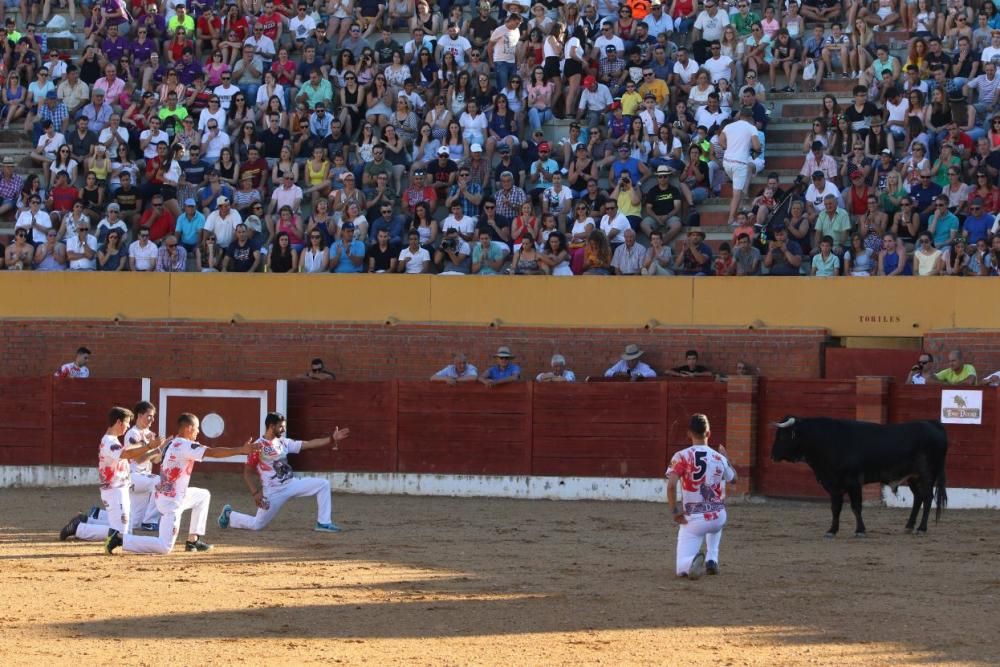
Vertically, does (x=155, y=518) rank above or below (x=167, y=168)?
below

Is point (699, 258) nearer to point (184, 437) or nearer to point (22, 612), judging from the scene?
point (184, 437)

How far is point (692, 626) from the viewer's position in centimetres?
962

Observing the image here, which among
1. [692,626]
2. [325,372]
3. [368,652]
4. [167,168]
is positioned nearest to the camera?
[368,652]

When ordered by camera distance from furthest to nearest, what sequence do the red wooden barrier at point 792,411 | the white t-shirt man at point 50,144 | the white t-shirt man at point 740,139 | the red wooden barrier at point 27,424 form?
the white t-shirt man at point 50,144, the red wooden barrier at point 27,424, the white t-shirt man at point 740,139, the red wooden barrier at point 792,411

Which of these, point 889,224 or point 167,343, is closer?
point 889,224

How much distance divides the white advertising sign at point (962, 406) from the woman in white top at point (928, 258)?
169 cm

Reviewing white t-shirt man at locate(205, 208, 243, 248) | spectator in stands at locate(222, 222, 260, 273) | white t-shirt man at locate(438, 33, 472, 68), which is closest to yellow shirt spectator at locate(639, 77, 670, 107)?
white t-shirt man at locate(438, 33, 472, 68)

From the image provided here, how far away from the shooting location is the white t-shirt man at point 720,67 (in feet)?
70.0

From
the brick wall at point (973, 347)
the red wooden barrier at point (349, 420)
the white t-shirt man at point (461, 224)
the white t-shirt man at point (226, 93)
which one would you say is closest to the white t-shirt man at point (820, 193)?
the brick wall at point (973, 347)

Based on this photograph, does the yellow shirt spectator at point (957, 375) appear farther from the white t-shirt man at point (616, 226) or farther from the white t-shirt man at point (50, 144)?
the white t-shirt man at point (50, 144)

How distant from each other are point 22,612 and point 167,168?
12.5 metres

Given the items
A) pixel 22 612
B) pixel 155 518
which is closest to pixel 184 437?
pixel 155 518

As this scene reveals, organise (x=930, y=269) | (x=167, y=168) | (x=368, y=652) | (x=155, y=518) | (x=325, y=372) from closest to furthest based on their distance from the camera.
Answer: (x=368, y=652) < (x=155, y=518) < (x=930, y=269) < (x=325, y=372) < (x=167, y=168)

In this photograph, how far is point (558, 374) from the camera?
19031mm
